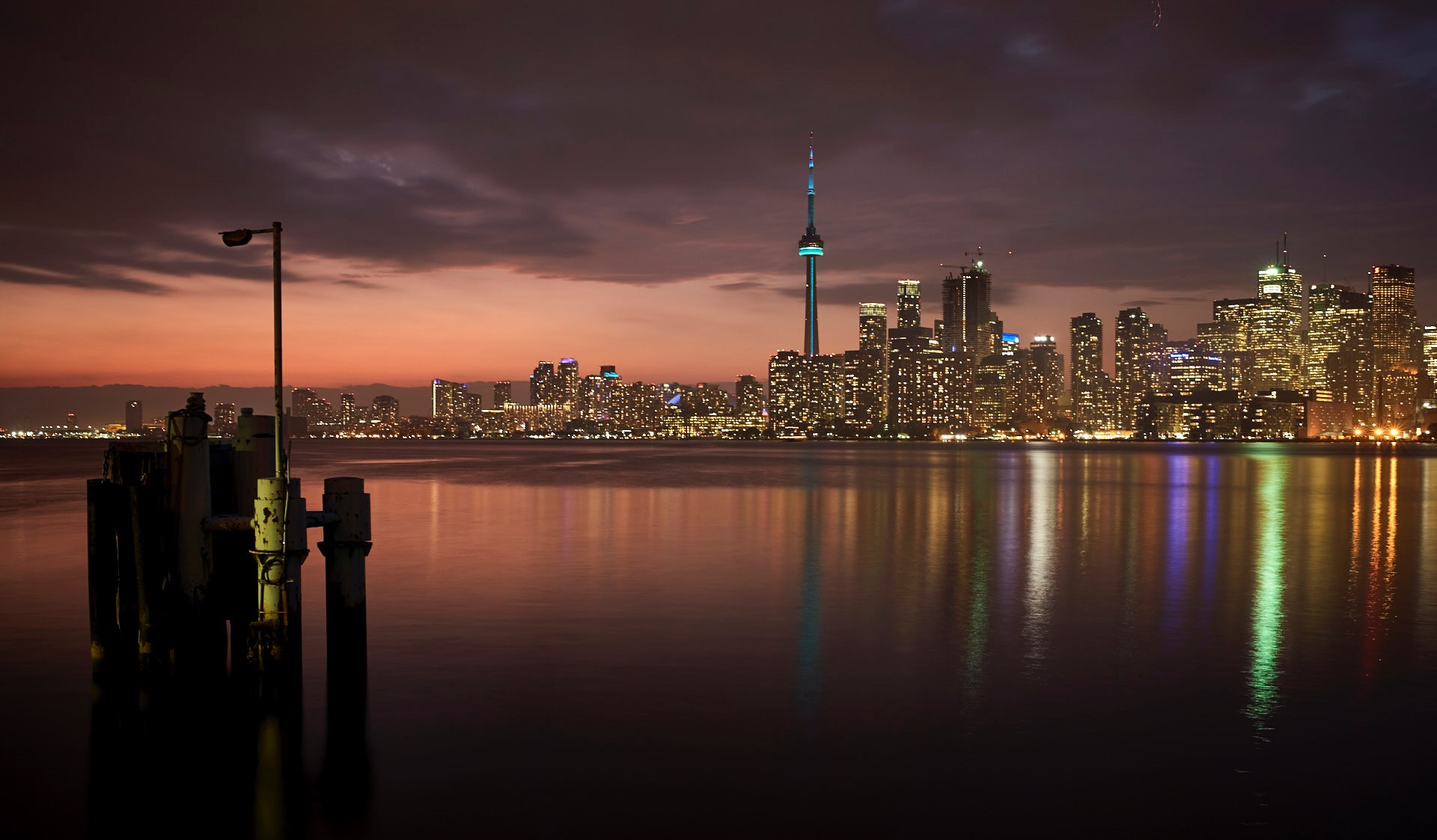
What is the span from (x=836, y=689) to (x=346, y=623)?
797cm

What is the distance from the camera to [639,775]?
40.8 feet

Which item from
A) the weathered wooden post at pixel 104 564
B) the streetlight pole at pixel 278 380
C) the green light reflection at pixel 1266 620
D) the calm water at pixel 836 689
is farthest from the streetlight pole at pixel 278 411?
the green light reflection at pixel 1266 620

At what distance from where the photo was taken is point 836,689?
16672 millimetres

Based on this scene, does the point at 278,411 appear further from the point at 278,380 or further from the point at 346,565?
the point at 346,565

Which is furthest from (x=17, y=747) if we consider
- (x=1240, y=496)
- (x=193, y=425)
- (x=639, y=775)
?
(x=1240, y=496)

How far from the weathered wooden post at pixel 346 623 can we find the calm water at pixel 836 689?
223 mm

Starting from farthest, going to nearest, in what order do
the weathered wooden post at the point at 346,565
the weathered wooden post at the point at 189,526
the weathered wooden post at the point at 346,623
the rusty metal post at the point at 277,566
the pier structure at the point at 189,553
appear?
the weathered wooden post at the point at 346,565 < the weathered wooden post at the point at 189,526 < the pier structure at the point at 189,553 < the rusty metal post at the point at 277,566 < the weathered wooden post at the point at 346,623

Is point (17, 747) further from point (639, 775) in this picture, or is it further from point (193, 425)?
point (639, 775)

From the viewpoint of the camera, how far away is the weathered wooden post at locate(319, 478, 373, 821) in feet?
45.5

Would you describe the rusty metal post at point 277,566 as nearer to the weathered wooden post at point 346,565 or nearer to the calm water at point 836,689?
the weathered wooden post at point 346,565

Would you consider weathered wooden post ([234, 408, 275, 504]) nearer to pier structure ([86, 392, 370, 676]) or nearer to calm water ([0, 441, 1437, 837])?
pier structure ([86, 392, 370, 676])

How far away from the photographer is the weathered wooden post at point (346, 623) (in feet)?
45.5

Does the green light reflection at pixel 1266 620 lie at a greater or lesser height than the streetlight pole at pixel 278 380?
lesser

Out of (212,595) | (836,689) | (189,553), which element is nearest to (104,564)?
(189,553)
